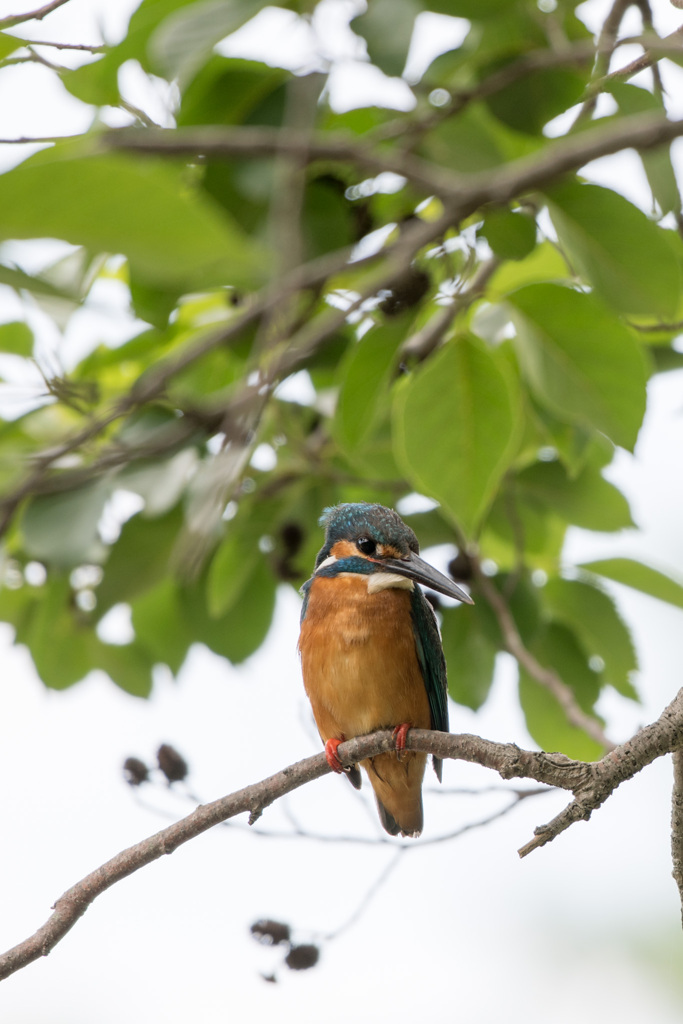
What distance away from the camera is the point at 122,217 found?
0.69 m

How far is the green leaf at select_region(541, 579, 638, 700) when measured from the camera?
3.22 meters

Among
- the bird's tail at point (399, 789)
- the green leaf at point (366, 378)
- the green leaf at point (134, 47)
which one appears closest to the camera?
the green leaf at point (134, 47)

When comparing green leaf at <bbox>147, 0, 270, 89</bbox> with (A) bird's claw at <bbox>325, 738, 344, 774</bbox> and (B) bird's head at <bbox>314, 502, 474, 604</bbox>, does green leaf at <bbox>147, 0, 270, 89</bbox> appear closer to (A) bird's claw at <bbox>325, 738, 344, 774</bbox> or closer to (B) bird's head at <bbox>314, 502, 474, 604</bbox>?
(A) bird's claw at <bbox>325, 738, 344, 774</bbox>

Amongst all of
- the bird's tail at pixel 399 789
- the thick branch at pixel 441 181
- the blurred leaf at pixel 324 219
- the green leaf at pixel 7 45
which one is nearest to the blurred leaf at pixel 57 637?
the bird's tail at pixel 399 789

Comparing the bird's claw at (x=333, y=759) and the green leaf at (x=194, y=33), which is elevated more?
the green leaf at (x=194, y=33)

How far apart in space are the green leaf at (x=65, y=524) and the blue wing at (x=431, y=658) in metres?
1.17

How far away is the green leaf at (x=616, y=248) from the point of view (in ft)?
7.42

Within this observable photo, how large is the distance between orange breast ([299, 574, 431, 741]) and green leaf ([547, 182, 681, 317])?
152 cm

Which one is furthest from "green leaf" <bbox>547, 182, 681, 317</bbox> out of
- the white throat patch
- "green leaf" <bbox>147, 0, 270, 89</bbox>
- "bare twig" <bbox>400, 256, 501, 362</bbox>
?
the white throat patch

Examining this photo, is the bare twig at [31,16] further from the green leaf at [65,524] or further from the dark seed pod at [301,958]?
the dark seed pod at [301,958]

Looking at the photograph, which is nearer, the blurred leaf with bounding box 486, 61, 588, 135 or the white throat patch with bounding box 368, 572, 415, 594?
the blurred leaf with bounding box 486, 61, 588, 135

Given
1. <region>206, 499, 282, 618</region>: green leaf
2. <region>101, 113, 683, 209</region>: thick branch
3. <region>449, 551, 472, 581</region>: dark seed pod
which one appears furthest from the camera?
<region>449, 551, 472, 581</region>: dark seed pod

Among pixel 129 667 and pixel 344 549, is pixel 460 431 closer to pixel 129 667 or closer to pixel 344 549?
pixel 344 549

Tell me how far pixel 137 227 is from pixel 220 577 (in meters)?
2.53
